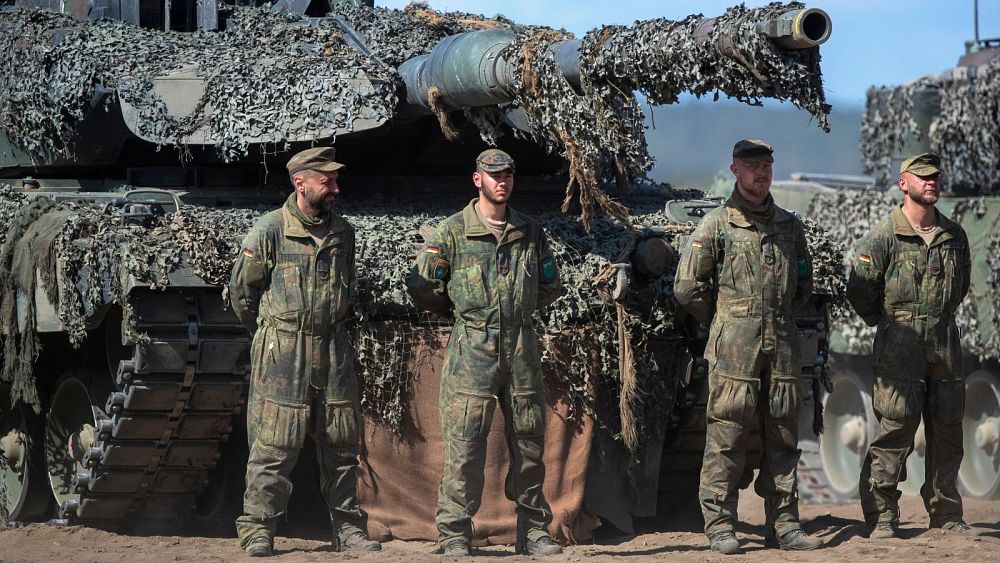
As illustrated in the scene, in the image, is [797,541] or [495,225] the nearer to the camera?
[495,225]

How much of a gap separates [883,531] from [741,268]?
1710 millimetres

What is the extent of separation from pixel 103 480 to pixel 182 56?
2.70m

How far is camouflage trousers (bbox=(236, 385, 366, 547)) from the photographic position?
864 cm

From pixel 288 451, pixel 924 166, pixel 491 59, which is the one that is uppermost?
pixel 491 59

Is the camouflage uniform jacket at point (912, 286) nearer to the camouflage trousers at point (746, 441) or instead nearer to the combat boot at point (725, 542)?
the camouflage trousers at point (746, 441)

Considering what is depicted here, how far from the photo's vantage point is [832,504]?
16.4 meters

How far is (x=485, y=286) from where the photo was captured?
8727 mm

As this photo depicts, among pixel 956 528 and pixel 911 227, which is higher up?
pixel 911 227

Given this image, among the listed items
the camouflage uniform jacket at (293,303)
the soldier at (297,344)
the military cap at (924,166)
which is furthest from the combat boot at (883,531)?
the camouflage uniform jacket at (293,303)

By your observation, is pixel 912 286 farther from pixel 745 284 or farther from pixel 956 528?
pixel 956 528

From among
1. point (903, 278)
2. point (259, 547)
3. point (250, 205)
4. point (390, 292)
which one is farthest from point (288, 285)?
point (903, 278)

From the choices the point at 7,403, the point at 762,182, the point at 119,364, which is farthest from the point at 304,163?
the point at 7,403

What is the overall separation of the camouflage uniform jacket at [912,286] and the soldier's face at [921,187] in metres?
0.14

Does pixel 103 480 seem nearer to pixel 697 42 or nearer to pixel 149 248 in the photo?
pixel 149 248
